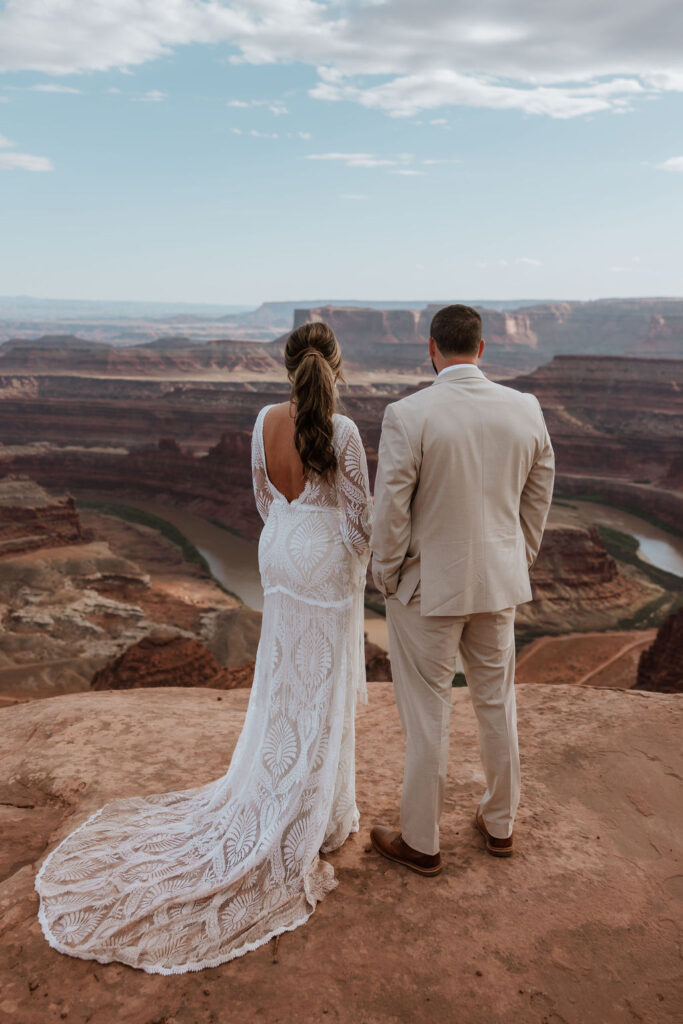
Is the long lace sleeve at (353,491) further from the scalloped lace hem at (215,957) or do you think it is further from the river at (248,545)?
the river at (248,545)

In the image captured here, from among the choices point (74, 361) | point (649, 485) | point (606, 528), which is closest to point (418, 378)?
point (74, 361)

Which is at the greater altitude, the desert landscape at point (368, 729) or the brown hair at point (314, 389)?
the brown hair at point (314, 389)

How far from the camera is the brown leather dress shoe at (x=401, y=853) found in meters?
2.67

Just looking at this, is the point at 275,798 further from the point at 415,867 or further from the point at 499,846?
A: the point at 499,846

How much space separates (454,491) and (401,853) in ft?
4.57

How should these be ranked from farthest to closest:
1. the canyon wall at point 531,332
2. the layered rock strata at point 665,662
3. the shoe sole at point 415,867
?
1. the canyon wall at point 531,332
2. the layered rock strata at point 665,662
3. the shoe sole at point 415,867

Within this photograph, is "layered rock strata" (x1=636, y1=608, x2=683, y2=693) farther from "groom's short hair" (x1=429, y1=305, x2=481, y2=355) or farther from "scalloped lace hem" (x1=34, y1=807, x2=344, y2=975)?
"groom's short hair" (x1=429, y1=305, x2=481, y2=355)

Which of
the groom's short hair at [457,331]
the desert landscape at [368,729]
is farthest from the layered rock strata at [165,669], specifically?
the groom's short hair at [457,331]

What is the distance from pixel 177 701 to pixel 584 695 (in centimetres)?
310

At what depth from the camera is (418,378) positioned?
94250 millimetres

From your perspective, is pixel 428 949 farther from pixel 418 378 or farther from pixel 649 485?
pixel 418 378

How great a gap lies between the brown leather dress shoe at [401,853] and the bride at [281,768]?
0.15 metres

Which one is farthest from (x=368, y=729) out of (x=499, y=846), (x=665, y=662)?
(x=665, y=662)

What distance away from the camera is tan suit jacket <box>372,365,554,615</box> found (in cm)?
239
